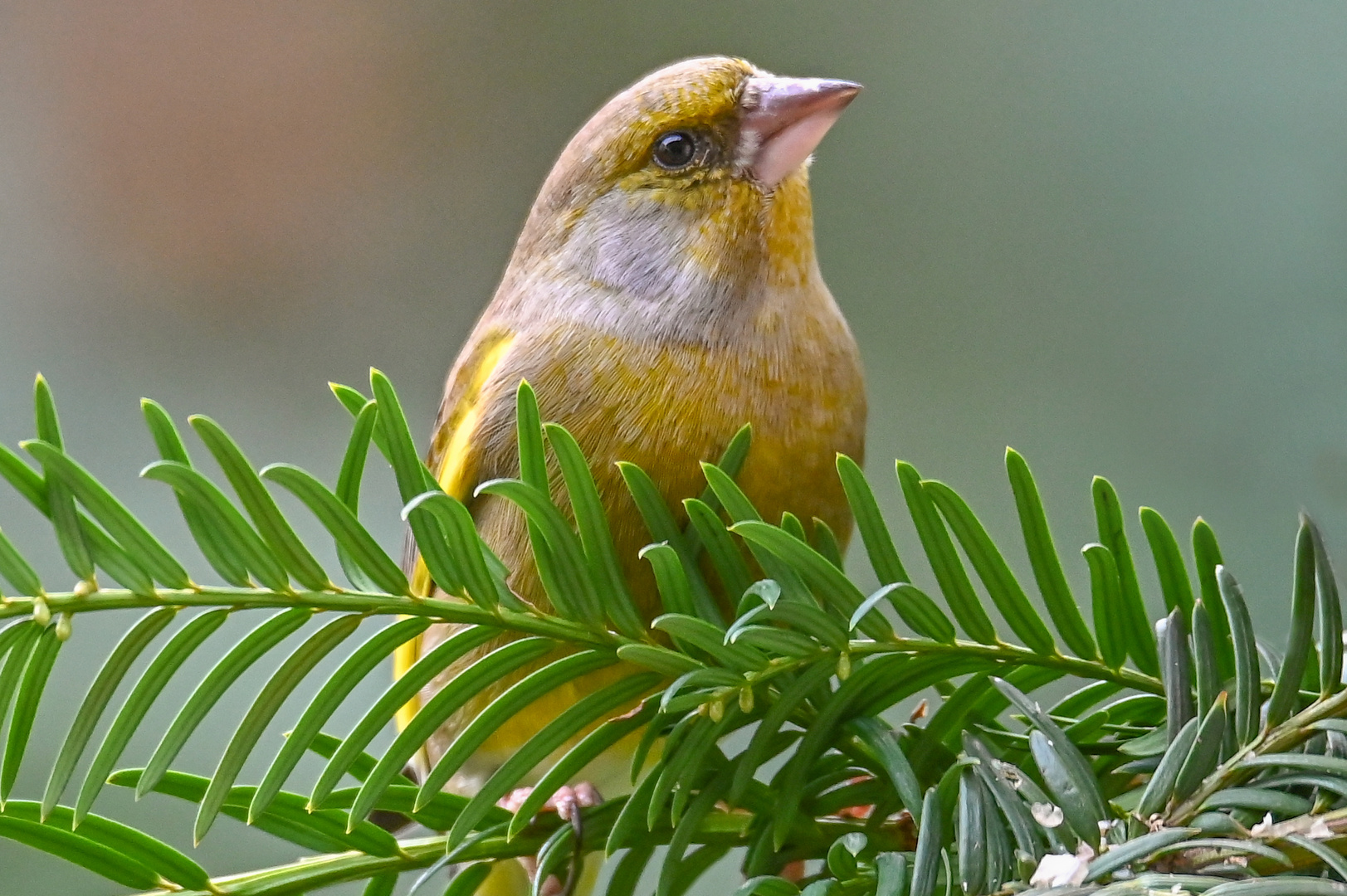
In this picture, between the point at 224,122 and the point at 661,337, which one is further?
the point at 224,122

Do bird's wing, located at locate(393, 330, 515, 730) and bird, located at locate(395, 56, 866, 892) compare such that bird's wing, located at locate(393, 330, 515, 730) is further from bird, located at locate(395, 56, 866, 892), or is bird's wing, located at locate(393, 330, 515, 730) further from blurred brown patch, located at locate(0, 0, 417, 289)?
blurred brown patch, located at locate(0, 0, 417, 289)

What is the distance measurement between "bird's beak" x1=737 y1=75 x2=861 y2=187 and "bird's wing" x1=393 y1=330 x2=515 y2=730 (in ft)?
0.65

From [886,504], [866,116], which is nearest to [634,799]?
[886,504]

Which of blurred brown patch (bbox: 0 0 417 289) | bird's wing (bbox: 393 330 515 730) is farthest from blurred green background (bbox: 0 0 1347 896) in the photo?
bird's wing (bbox: 393 330 515 730)

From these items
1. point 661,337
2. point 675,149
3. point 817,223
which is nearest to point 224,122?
point 817,223

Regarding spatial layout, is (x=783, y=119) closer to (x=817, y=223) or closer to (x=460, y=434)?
(x=460, y=434)

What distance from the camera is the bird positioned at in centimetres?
63

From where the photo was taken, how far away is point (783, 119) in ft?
2.48

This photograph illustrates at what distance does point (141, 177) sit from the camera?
5.57 ft

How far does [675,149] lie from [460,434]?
0.78 feet

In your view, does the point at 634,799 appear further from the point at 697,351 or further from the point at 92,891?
the point at 92,891

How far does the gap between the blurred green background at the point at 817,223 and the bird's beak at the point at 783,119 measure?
0.85 m

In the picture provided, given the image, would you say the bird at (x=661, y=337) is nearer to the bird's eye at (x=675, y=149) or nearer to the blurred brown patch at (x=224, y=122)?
the bird's eye at (x=675, y=149)

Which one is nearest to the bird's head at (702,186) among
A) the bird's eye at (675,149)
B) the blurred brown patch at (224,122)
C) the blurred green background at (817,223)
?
the bird's eye at (675,149)
